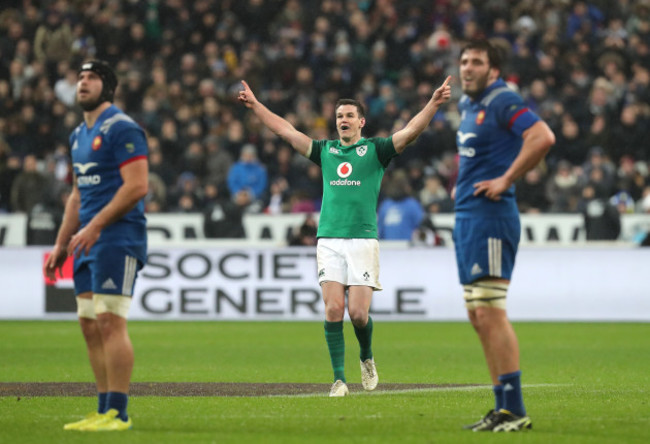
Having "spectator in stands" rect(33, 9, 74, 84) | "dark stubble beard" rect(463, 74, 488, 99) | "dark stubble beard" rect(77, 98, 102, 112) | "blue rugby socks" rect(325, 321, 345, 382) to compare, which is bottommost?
"blue rugby socks" rect(325, 321, 345, 382)

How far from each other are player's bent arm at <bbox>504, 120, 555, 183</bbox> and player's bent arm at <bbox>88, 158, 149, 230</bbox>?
2345mm

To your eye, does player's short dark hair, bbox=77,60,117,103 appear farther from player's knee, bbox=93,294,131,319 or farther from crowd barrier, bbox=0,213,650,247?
crowd barrier, bbox=0,213,650,247

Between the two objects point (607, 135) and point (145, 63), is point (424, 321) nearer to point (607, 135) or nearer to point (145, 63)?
point (607, 135)

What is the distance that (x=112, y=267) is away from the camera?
7852 mm

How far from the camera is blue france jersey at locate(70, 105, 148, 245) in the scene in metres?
7.93

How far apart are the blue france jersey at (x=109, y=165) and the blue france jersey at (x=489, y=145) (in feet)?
7.01

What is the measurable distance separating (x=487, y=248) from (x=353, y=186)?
3087 mm

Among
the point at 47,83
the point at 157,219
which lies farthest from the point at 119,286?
the point at 47,83

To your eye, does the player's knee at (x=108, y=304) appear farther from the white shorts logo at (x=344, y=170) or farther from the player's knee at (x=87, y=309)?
the white shorts logo at (x=344, y=170)

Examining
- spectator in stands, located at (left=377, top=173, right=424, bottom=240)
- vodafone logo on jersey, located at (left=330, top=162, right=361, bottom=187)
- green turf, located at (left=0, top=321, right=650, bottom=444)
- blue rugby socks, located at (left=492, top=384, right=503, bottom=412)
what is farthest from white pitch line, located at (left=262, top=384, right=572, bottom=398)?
spectator in stands, located at (left=377, top=173, right=424, bottom=240)

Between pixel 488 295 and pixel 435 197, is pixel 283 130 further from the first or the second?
pixel 435 197

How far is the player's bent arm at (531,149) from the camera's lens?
25.4 feet

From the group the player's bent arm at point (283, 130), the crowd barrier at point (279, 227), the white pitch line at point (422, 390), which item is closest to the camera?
the white pitch line at point (422, 390)

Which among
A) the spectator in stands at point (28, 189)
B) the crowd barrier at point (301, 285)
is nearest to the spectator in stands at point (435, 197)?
the crowd barrier at point (301, 285)
